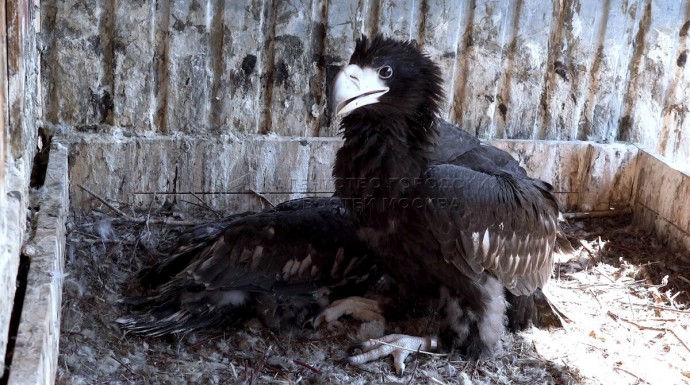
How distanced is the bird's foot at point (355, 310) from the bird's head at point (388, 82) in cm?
90

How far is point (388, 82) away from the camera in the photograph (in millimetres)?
3520

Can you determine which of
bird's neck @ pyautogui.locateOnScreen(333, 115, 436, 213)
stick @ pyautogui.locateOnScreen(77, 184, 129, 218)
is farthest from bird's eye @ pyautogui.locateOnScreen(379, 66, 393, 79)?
stick @ pyautogui.locateOnScreen(77, 184, 129, 218)

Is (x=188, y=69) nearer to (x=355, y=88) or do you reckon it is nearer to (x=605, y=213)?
(x=355, y=88)

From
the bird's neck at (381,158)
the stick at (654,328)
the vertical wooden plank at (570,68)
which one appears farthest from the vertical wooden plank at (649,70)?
the bird's neck at (381,158)

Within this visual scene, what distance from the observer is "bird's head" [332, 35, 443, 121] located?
135 inches

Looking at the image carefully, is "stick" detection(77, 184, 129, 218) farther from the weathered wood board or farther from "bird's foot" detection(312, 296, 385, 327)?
"bird's foot" detection(312, 296, 385, 327)

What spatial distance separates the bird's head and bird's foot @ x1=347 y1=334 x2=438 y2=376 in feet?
3.13

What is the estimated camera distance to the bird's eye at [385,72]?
11.5ft

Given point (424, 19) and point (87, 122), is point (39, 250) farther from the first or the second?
point (424, 19)

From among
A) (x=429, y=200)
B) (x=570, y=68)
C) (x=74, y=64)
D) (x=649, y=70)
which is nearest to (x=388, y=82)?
(x=429, y=200)

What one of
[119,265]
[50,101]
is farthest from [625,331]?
[50,101]

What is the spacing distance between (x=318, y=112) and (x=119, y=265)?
135 centimetres

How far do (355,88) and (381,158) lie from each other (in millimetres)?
322

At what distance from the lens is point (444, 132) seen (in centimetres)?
383
